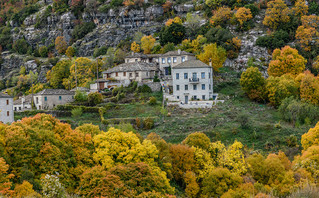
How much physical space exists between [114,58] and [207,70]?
1219 inches

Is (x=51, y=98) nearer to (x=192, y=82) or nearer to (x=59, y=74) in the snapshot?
(x=59, y=74)

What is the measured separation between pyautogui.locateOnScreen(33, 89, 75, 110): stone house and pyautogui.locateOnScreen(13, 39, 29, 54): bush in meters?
58.7

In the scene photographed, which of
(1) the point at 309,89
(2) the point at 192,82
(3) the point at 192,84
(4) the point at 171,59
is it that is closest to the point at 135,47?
(4) the point at 171,59

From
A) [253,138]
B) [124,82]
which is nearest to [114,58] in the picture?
[124,82]

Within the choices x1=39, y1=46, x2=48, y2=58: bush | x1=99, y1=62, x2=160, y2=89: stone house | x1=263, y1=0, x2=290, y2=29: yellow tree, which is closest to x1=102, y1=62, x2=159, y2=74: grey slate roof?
x1=99, y1=62, x2=160, y2=89: stone house

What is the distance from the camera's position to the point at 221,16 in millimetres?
92938

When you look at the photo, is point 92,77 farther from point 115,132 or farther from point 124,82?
point 115,132

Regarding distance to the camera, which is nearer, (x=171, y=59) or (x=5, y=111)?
(x=5, y=111)

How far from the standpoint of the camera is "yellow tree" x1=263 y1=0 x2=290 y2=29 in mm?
88750

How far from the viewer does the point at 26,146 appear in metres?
29.9

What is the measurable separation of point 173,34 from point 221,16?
1254cm

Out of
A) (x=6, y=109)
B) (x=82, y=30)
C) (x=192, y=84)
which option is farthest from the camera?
(x=82, y=30)

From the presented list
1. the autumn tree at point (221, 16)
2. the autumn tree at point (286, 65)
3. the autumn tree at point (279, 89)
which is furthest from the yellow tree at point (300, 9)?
the autumn tree at point (279, 89)

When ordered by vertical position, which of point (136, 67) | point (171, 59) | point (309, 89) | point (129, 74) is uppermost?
point (171, 59)
